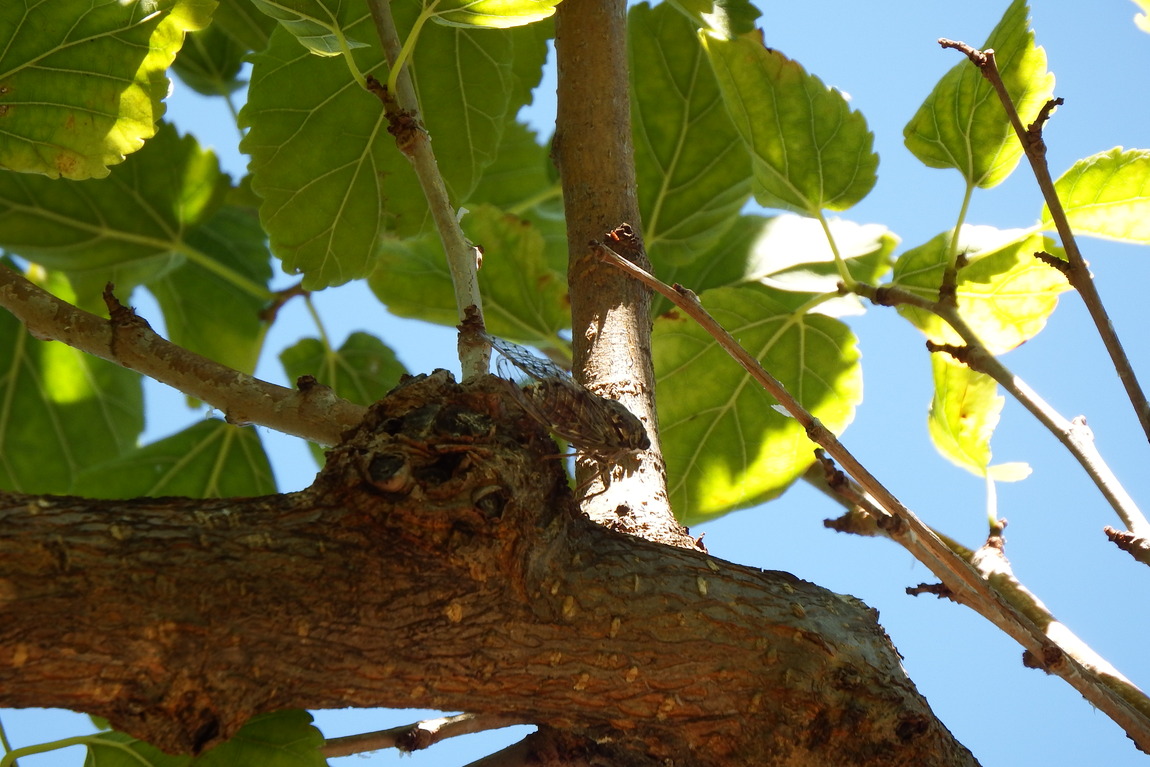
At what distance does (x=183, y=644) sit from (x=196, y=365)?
0.38m

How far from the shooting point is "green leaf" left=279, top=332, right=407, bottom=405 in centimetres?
188

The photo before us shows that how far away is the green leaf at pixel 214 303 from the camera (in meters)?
2.01

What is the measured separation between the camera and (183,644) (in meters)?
0.70

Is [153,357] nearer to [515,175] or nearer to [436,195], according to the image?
→ [436,195]

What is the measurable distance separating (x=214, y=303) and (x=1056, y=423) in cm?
160

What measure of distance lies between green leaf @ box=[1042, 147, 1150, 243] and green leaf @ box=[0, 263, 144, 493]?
1750mm

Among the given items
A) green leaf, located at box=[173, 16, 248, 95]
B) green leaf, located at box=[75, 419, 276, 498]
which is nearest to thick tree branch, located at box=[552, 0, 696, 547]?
green leaf, located at box=[75, 419, 276, 498]

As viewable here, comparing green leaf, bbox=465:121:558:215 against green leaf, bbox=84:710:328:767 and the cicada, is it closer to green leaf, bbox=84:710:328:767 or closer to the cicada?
the cicada

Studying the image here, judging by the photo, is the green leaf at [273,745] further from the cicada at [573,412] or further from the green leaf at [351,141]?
the green leaf at [351,141]

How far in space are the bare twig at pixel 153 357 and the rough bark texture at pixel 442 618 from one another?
178 millimetres

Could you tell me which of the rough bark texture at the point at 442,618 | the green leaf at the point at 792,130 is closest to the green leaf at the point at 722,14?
the green leaf at the point at 792,130

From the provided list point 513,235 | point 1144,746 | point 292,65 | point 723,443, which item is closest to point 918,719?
point 1144,746

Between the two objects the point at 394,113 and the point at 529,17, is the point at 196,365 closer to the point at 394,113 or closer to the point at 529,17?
the point at 394,113

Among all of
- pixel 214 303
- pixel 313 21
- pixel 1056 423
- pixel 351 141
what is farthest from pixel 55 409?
pixel 1056 423
